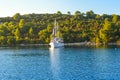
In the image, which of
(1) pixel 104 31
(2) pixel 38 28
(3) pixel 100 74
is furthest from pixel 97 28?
(3) pixel 100 74

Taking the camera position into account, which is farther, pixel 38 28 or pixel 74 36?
pixel 38 28

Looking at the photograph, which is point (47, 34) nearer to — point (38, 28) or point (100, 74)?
point (38, 28)

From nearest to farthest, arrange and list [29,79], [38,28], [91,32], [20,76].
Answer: [29,79] → [20,76] → [91,32] → [38,28]

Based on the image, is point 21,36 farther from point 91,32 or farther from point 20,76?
point 20,76

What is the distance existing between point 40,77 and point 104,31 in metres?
119

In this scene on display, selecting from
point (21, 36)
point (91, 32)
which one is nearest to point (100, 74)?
point (91, 32)

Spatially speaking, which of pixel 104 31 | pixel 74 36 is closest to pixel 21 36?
pixel 74 36

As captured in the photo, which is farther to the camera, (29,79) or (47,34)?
(47,34)

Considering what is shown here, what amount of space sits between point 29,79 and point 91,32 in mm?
134772

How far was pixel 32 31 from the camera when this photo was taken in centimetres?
19425

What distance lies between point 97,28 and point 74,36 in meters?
16.7

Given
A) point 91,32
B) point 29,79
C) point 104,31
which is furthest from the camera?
point 91,32

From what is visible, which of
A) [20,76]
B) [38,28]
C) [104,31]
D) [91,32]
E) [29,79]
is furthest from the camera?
[38,28]

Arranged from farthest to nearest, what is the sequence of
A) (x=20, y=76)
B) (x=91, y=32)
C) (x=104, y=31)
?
1. (x=91, y=32)
2. (x=104, y=31)
3. (x=20, y=76)
